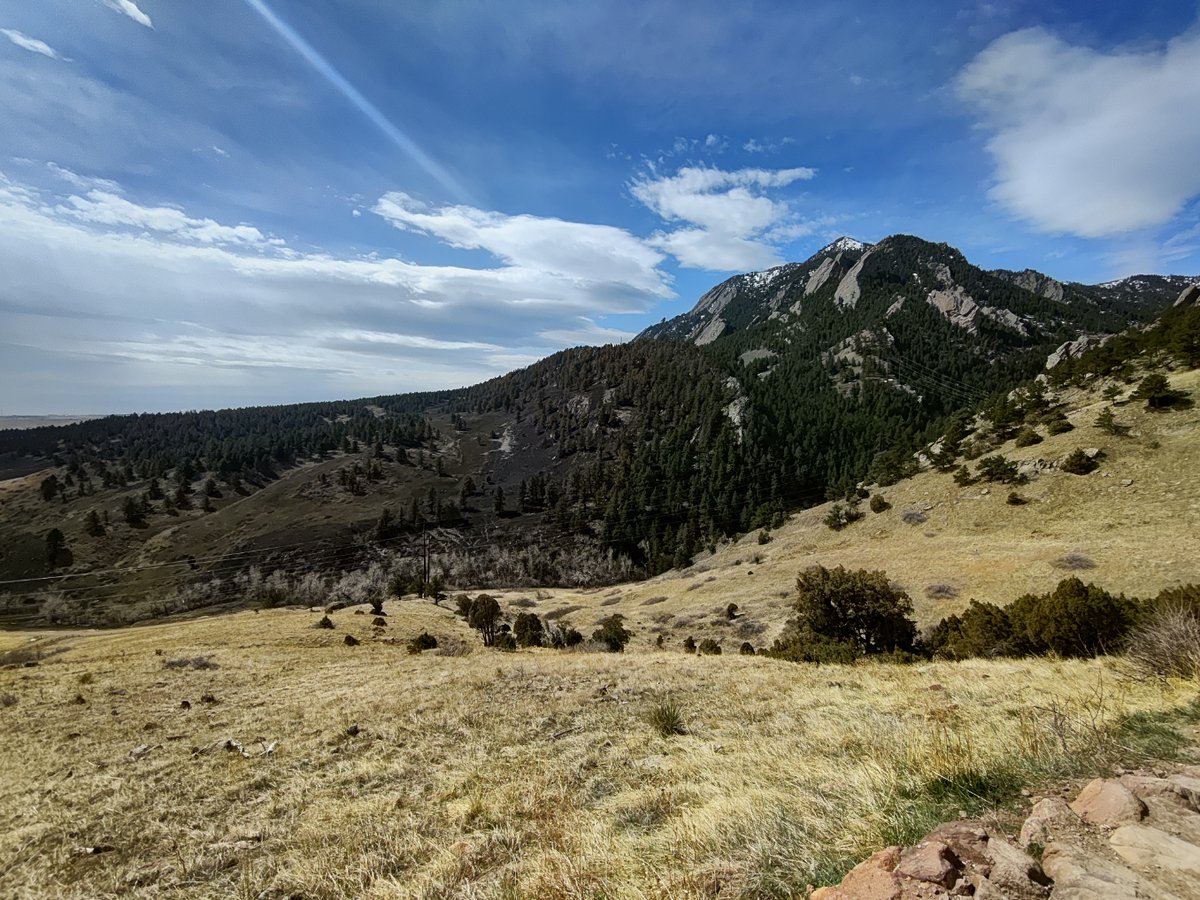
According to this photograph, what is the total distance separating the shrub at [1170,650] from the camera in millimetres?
8680

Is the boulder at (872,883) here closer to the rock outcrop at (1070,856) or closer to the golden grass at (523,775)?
the rock outcrop at (1070,856)

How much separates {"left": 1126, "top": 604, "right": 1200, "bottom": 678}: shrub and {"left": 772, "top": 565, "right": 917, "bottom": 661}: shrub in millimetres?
12602

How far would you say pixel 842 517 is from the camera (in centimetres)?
6050

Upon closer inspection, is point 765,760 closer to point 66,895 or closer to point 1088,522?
point 66,895

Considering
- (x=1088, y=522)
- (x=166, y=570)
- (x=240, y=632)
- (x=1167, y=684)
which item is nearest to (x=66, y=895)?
(x=1167, y=684)

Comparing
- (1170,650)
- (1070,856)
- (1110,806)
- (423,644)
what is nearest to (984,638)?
(1170,650)

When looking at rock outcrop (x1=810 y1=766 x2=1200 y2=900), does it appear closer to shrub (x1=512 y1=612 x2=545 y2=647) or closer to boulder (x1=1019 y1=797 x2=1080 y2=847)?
boulder (x1=1019 y1=797 x2=1080 y2=847)

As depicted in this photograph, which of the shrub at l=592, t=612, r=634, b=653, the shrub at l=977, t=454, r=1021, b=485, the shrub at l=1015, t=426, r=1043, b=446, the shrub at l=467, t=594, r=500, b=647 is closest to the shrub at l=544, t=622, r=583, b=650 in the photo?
the shrub at l=592, t=612, r=634, b=653

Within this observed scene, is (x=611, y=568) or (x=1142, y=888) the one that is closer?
(x=1142, y=888)

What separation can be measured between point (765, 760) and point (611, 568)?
122m

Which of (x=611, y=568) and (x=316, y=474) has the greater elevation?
(x=316, y=474)

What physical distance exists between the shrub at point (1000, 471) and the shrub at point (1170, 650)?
4566 centimetres

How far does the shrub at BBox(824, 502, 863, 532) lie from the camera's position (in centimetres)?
5944

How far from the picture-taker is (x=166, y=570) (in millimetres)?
123688
